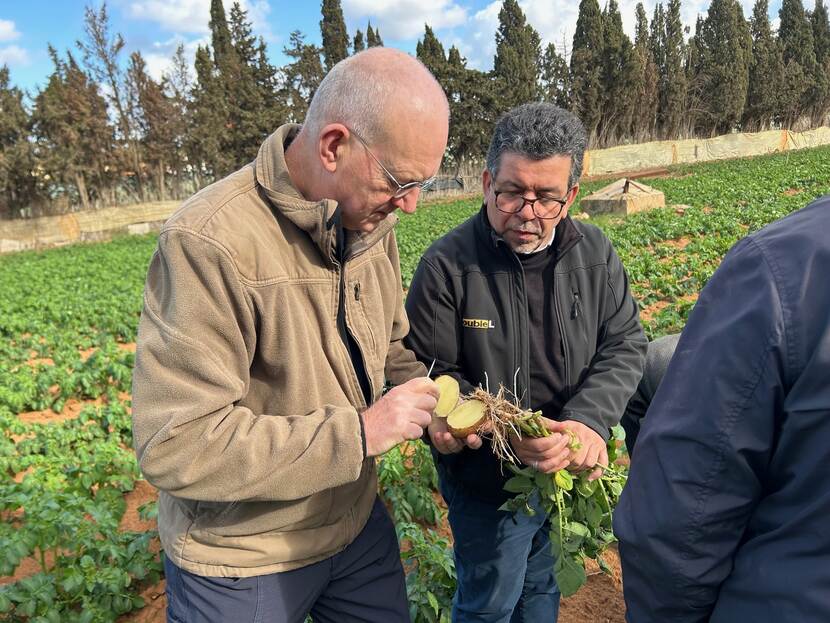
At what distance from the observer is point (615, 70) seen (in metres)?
46.2

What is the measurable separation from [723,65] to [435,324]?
5735 cm

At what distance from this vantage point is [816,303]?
97cm

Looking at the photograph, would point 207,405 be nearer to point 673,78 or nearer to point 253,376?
point 253,376

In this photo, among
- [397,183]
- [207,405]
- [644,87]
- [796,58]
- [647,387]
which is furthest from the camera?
[796,58]

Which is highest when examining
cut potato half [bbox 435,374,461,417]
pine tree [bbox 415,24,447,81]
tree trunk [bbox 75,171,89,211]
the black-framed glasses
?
pine tree [bbox 415,24,447,81]

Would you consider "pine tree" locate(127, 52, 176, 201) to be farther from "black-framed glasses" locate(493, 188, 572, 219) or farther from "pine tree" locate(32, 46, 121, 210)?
"black-framed glasses" locate(493, 188, 572, 219)

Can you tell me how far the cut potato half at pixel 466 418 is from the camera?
2.08 m

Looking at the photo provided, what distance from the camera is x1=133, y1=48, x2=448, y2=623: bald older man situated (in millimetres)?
1440

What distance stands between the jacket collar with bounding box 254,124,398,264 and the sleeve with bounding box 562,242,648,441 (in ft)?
3.74

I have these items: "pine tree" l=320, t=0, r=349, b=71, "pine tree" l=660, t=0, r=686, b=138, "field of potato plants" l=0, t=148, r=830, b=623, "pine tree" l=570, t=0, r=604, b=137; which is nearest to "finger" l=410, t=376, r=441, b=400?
"field of potato plants" l=0, t=148, r=830, b=623

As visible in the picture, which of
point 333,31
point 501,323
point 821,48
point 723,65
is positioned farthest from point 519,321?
point 821,48

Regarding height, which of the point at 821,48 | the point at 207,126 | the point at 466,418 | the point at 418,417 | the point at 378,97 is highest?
the point at 821,48

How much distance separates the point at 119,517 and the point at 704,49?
59.5 meters

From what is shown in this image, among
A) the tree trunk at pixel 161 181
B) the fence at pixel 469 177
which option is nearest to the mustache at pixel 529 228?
the fence at pixel 469 177
